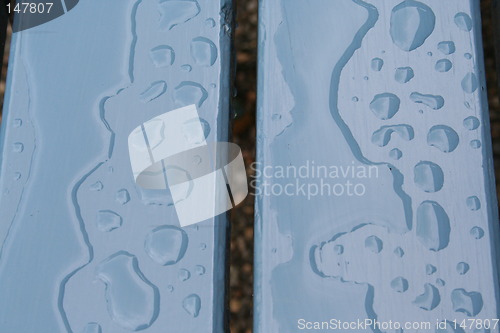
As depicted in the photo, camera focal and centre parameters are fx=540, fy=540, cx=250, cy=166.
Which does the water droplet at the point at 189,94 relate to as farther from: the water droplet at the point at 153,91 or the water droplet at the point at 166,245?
the water droplet at the point at 166,245

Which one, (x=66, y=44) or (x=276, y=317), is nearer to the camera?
(x=276, y=317)

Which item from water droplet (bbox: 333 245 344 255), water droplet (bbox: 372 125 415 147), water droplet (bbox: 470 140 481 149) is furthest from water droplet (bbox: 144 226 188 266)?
water droplet (bbox: 470 140 481 149)

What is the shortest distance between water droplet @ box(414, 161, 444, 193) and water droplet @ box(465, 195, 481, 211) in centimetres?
4

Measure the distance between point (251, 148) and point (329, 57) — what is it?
41 centimetres

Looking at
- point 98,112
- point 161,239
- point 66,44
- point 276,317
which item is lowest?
point 276,317

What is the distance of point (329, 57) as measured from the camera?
2.78 ft

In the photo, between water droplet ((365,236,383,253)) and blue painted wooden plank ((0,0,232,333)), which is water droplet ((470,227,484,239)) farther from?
blue painted wooden plank ((0,0,232,333))

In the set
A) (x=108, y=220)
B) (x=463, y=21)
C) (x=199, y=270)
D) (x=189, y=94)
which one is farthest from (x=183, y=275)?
(x=463, y=21)

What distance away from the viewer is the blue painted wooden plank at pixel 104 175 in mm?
765

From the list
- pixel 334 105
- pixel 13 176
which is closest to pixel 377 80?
pixel 334 105

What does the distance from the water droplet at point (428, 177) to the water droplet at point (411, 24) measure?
190 millimetres

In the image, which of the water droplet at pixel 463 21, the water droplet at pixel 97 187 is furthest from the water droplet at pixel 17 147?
the water droplet at pixel 463 21

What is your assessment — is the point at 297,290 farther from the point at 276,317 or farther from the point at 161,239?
the point at 161,239

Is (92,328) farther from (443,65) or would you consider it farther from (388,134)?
(443,65)
